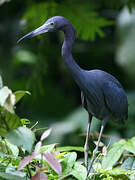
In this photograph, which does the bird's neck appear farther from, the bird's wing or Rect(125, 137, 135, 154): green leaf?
Rect(125, 137, 135, 154): green leaf

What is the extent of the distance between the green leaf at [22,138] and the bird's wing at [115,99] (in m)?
0.44

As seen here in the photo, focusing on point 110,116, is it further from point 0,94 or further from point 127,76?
point 127,76

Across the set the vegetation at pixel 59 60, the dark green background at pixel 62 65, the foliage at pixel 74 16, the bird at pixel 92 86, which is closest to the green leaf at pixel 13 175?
the bird at pixel 92 86

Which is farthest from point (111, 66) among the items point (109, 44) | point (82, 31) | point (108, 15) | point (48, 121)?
point (82, 31)

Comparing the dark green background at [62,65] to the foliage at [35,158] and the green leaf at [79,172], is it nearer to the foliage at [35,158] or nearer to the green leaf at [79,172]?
the foliage at [35,158]

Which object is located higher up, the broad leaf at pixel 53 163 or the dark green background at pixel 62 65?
the broad leaf at pixel 53 163

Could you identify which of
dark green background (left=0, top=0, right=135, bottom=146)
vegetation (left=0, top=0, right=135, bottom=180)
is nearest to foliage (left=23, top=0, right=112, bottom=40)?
vegetation (left=0, top=0, right=135, bottom=180)

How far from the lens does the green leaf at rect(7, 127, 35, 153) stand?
81cm

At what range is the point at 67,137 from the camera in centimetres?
325

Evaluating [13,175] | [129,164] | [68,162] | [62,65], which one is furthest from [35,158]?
[62,65]

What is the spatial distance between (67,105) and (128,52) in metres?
0.77

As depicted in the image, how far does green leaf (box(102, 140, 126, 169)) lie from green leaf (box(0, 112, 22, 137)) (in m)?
0.45

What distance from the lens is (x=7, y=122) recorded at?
34.3 inches

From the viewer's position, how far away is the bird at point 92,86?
114 cm
